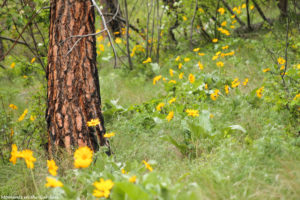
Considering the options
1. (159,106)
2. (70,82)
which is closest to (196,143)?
(159,106)

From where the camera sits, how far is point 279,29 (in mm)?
5078

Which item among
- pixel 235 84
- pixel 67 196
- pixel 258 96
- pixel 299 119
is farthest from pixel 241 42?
pixel 67 196

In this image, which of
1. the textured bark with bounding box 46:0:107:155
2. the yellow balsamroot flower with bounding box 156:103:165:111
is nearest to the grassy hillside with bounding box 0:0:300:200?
the yellow balsamroot flower with bounding box 156:103:165:111

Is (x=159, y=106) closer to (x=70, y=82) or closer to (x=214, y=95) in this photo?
(x=214, y=95)

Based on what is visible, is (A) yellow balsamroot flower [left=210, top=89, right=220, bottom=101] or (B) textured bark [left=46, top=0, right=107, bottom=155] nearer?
(B) textured bark [left=46, top=0, right=107, bottom=155]

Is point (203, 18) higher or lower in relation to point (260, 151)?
higher

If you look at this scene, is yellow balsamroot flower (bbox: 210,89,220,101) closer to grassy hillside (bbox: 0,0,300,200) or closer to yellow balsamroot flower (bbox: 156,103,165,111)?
grassy hillside (bbox: 0,0,300,200)

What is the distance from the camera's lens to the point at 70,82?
2.62 metres

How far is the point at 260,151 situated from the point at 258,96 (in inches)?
46.2

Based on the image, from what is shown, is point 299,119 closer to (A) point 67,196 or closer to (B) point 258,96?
(B) point 258,96

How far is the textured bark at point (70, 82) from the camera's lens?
2.62 m

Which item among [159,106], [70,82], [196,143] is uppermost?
[70,82]

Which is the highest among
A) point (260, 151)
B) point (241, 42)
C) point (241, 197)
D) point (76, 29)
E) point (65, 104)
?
point (76, 29)

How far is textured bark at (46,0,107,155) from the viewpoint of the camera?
2.62 meters
